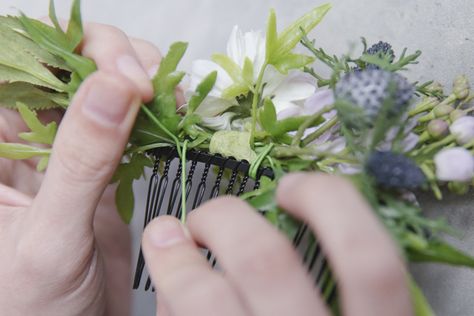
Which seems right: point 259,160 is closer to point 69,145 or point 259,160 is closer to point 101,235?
point 69,145

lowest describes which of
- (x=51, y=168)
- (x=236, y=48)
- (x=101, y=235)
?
(x=101, y=235)

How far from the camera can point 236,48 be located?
50cm

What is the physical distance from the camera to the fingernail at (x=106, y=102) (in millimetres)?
383

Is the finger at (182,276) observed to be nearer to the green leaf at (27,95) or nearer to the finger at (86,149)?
the finger at (86,149)

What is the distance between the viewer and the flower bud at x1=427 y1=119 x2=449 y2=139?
0.41 m

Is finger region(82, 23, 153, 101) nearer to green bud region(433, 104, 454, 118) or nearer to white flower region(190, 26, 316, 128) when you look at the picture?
white flower region(190, 26, 316, 128)

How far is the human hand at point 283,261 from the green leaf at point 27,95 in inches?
8.6

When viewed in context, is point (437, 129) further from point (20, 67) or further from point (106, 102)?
point (20, 67)

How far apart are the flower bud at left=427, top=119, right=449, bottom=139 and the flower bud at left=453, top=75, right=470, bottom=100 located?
48mm

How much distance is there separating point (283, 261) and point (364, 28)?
35 cm

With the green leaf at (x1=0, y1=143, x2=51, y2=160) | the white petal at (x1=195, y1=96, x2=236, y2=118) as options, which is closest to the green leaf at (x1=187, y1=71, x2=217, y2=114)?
the white petal at (x1=195, y1=96, x2=236, y2=118)

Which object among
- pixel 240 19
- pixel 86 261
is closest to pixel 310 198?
pixel 86 261

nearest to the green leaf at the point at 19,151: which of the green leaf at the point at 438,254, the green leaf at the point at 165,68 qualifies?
the green leaf at the point at 165,68

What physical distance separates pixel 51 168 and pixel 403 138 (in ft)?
0.87
